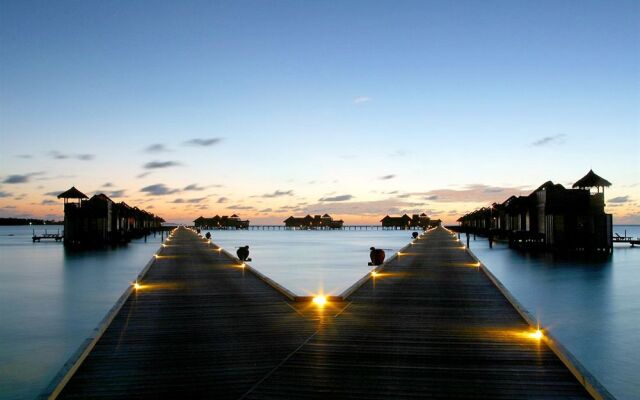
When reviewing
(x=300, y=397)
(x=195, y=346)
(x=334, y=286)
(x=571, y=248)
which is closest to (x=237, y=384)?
(x=300, y=397)

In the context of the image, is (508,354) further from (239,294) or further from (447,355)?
(239,294)

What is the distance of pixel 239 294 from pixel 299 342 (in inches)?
292

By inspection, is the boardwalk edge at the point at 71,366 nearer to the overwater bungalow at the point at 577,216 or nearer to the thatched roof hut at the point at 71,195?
the overwater bungalow at the point at 577,216

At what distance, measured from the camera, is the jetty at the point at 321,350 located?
801 cm

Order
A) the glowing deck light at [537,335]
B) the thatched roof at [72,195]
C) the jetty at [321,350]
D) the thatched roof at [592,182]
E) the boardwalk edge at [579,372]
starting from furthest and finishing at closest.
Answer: the thatched roof at [72,195]
the thatched roof at [592,182]
the glowing deck light at [537,335]
the jetty at [321,350]
the boardwalk edge at [579,372]

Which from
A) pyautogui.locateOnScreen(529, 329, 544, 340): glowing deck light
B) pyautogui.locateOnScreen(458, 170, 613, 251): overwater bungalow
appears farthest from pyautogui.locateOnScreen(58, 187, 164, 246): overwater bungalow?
pyautogui.locateOnScreen(529, 329, 544, 340): glowing deck light

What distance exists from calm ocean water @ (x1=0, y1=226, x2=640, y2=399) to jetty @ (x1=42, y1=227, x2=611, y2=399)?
2311 millimetres

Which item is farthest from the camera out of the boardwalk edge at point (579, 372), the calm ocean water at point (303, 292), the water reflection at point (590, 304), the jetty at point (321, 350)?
the water reflection at point (590, 304)

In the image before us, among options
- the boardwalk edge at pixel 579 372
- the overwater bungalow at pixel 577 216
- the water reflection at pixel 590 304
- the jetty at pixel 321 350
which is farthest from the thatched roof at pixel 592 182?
the boardwalk edge at pixel 579 372

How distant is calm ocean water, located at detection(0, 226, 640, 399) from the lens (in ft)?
45.4

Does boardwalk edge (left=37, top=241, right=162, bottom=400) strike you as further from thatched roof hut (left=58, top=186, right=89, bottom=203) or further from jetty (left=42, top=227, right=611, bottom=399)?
thatched roof hut (left=58, top=186, right=89, bottom=203)

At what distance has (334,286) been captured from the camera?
109 feet

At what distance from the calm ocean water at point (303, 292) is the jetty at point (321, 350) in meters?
2.31

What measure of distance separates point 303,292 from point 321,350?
67.7 feet
